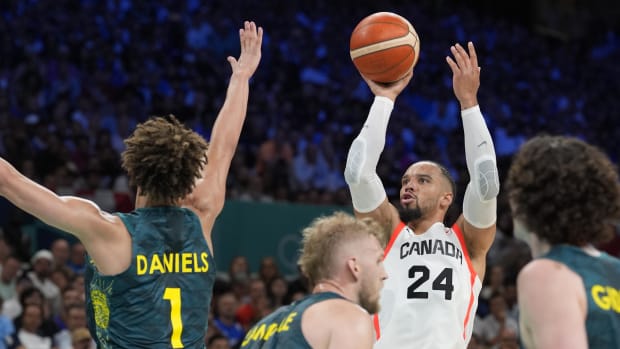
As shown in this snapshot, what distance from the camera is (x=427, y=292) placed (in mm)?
5418

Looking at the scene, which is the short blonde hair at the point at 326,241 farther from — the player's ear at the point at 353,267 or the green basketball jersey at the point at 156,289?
the green basketball jersey at the point at 156,289

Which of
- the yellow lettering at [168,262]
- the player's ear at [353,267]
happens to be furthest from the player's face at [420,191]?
the player's ear at [353,267]

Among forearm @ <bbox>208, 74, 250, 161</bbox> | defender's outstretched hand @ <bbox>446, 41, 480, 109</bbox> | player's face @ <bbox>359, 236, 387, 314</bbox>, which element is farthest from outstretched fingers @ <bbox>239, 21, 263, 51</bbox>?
player's face @ <bbox>359, 236, 387, 314</bbox>

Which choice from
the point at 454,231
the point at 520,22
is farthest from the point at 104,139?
the point at 520,22

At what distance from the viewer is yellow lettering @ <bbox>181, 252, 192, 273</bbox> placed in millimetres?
4219

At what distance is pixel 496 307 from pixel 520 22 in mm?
16188

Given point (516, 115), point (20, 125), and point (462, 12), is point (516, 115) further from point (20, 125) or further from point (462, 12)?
point (20, 125)

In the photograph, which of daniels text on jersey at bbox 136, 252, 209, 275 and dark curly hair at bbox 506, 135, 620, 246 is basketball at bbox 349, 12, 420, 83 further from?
dark curly hair at bbox 506, 135, 620, 246

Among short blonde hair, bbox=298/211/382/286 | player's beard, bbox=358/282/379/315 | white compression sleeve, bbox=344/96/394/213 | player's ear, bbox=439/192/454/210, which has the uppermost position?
white compression sleeve, bbox=344/96/394/213

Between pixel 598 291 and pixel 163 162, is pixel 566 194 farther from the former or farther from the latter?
pixel 163 162

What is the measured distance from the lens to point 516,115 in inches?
784

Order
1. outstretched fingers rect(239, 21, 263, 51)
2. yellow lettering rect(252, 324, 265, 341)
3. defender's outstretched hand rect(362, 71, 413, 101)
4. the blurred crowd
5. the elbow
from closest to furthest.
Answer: yellow lettering rect(252, 324, 265, 341), the elbow, outstretched fingers rect(239, 21, 263, 51), defender's outstretched hand rect(362, 71, 413, 101), the blurred crowd

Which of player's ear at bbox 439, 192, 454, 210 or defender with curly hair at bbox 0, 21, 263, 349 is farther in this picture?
player's ear at bbox 439, 192, 454, 210

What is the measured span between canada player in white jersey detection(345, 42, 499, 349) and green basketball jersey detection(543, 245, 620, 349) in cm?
217
